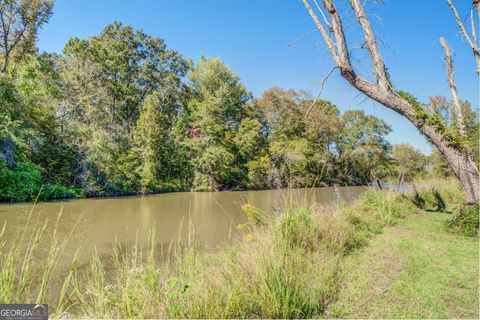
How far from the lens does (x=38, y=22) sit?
17.0m

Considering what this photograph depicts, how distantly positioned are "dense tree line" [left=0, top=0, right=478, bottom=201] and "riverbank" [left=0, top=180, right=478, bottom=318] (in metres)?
7.60

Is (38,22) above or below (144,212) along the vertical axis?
above

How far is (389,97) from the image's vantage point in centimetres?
564

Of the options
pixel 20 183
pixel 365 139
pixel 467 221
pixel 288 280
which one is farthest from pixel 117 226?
pixel 365 139

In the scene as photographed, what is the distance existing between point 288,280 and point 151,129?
19.2 m

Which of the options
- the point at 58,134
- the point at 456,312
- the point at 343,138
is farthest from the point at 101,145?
the point at 343,138

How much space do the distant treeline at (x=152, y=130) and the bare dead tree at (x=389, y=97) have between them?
24.5ft

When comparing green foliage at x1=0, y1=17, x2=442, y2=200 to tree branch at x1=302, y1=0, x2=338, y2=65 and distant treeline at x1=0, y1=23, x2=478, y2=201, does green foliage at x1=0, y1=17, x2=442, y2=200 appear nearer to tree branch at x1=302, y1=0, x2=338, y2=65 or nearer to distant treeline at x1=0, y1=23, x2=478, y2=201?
distant treeline at x1=0, y1=23, x2=478, y2=201

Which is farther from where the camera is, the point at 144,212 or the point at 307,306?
the point at 144,212

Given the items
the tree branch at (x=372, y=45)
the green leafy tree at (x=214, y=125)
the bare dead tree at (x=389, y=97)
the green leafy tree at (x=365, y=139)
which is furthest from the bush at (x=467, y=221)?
the green leafy tree at (x=365, y=139)

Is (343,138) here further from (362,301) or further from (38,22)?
(362,301)

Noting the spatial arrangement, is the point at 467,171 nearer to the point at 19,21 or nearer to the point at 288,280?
the point at 288,280

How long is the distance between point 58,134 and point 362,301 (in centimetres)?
1786

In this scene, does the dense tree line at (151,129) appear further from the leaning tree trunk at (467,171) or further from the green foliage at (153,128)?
the leaning tree trunk at (467,171)
